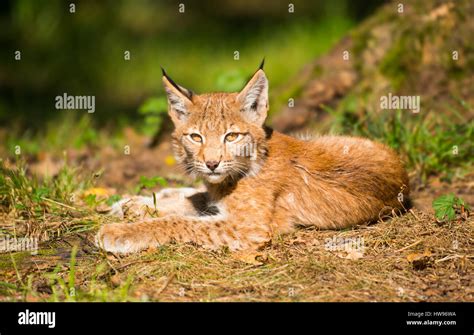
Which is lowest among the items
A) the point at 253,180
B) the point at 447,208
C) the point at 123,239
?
the point at 123,239

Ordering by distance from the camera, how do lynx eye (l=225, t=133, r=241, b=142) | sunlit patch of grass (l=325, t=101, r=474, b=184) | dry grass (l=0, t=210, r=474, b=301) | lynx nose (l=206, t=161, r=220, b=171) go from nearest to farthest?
dry grass (l=0, t=210, r=474, b=301)
lynx nose (l=206, t=161, r=220, b=171)
lynx eye (l=225, t=133, r=241, b=142)
sunlit patch of grass (l=325, t=101, r=474, b=184)

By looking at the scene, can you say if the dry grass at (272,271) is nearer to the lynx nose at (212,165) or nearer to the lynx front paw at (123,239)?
the lynx front paw at (123,239)

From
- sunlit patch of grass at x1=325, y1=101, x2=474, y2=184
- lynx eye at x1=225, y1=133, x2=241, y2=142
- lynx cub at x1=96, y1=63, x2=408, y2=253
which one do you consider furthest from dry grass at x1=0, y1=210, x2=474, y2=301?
sunlit patch of grass at x1=325, y1=101, x2=474, y2=184

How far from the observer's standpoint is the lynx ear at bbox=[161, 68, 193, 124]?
5.02 metres

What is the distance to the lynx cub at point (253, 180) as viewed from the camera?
4754 millimetres

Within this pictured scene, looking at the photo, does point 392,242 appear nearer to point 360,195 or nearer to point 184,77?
point 360,195

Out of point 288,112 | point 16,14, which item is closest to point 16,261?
point 288,112

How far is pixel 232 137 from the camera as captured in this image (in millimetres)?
4898

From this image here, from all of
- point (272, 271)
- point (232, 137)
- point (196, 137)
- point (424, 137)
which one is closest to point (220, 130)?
point (232, 137)

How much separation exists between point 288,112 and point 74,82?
443cm

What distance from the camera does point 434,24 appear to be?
283 inches

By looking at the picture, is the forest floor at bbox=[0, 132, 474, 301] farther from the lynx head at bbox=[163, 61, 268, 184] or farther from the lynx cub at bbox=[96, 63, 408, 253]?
the lynx head at bbox=[163, 61, 268, 184]

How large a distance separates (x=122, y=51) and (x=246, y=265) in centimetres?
784

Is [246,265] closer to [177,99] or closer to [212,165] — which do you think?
[212,165]
